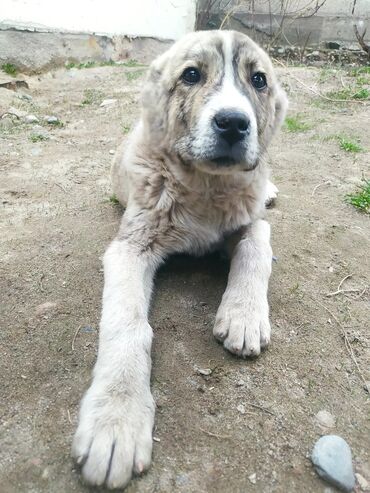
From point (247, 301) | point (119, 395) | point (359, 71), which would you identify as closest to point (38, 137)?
point (247, 301)

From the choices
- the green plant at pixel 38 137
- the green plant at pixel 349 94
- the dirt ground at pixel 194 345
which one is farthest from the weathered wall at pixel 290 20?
the dirt ground at pixel 194 345

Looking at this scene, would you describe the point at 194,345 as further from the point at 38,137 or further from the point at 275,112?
the point at 38,137

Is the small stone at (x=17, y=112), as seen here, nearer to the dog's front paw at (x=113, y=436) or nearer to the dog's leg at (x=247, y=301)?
the dog's leg at (x=247, y=301)

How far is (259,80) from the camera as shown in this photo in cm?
318

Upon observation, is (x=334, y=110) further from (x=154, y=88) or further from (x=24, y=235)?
(x=24, y=235)

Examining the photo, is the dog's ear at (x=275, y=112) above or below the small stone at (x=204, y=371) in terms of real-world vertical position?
above

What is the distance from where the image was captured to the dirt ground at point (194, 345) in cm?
185

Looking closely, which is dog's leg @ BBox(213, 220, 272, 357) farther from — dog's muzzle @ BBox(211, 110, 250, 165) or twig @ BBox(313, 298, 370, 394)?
dog's muzzle @ BBox(211, 110, 250, 165)

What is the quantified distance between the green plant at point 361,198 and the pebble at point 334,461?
8.43 ft

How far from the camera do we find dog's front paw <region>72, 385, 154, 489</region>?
173 centimetres

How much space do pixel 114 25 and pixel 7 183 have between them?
19.1 ft

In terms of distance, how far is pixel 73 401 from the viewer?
2092 millimetres

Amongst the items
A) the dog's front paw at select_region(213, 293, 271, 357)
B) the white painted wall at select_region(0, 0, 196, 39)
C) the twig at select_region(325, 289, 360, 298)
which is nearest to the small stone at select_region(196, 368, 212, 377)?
→ the dog's front paw at select_region(213, 293, 271, 357)

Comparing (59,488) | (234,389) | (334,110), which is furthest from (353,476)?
(334,110)
